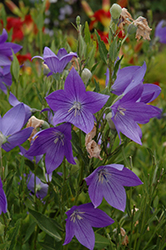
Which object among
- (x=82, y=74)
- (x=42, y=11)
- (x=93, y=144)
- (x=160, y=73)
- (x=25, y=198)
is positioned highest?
(x=42, y=11)

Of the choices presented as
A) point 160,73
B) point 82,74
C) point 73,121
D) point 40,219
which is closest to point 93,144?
point 73,121

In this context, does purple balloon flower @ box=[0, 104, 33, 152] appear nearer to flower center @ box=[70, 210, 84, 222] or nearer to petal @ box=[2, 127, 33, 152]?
petal @ box=[2, 127, 33, 152]

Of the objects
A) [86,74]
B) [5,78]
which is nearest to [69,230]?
[86,74]

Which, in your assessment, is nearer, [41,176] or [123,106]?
[123,106]

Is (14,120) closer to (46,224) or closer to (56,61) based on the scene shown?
(56,61)

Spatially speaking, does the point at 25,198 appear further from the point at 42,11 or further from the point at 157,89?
the point at 42,11

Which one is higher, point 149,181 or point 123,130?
point 123,130
